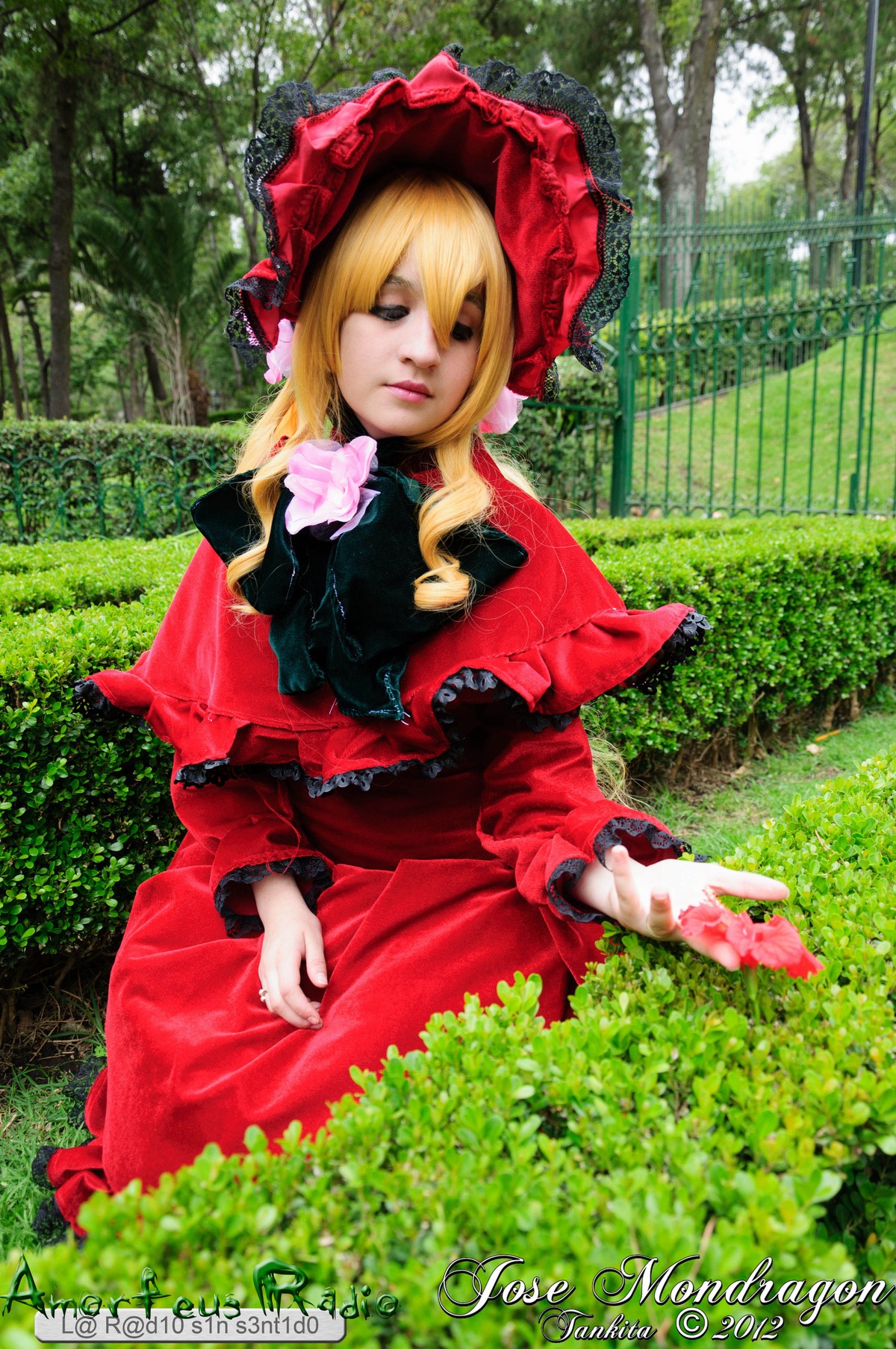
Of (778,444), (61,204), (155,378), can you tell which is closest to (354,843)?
(778,444)

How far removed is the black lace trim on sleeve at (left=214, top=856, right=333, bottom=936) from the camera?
167cm

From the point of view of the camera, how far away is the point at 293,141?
64.1 inches

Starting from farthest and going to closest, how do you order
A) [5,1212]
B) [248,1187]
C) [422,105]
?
1. [5,1212]
2. [422,105]
3. [248,1187]

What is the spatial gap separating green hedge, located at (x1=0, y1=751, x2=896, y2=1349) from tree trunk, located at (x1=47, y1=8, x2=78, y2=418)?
43.0ft

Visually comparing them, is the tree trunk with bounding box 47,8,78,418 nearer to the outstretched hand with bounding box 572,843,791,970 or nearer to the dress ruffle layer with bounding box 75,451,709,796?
the dress ruffle layer with bounding box 75,451,709,796

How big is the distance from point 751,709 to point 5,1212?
371 centimetres

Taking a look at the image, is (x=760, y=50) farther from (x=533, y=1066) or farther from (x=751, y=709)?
(x=533, y=1066)

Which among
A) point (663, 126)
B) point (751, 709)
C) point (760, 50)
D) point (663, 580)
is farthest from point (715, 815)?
point (760, 50)

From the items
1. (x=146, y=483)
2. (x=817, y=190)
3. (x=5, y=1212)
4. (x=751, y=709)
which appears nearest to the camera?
(x=5, y=1212)

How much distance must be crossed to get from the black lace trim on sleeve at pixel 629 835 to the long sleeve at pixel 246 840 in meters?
0.60

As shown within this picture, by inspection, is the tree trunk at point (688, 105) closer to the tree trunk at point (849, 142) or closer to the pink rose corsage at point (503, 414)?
the tree trunk at point (849, 142)

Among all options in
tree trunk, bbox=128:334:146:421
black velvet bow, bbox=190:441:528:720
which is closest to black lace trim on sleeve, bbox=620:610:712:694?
black velvet bow, bbox=190:441:528:720

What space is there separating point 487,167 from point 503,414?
1.56 feet

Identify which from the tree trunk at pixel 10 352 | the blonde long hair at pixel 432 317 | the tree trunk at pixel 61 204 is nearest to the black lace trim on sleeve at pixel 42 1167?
the blonde long hair at pixel 432 317
